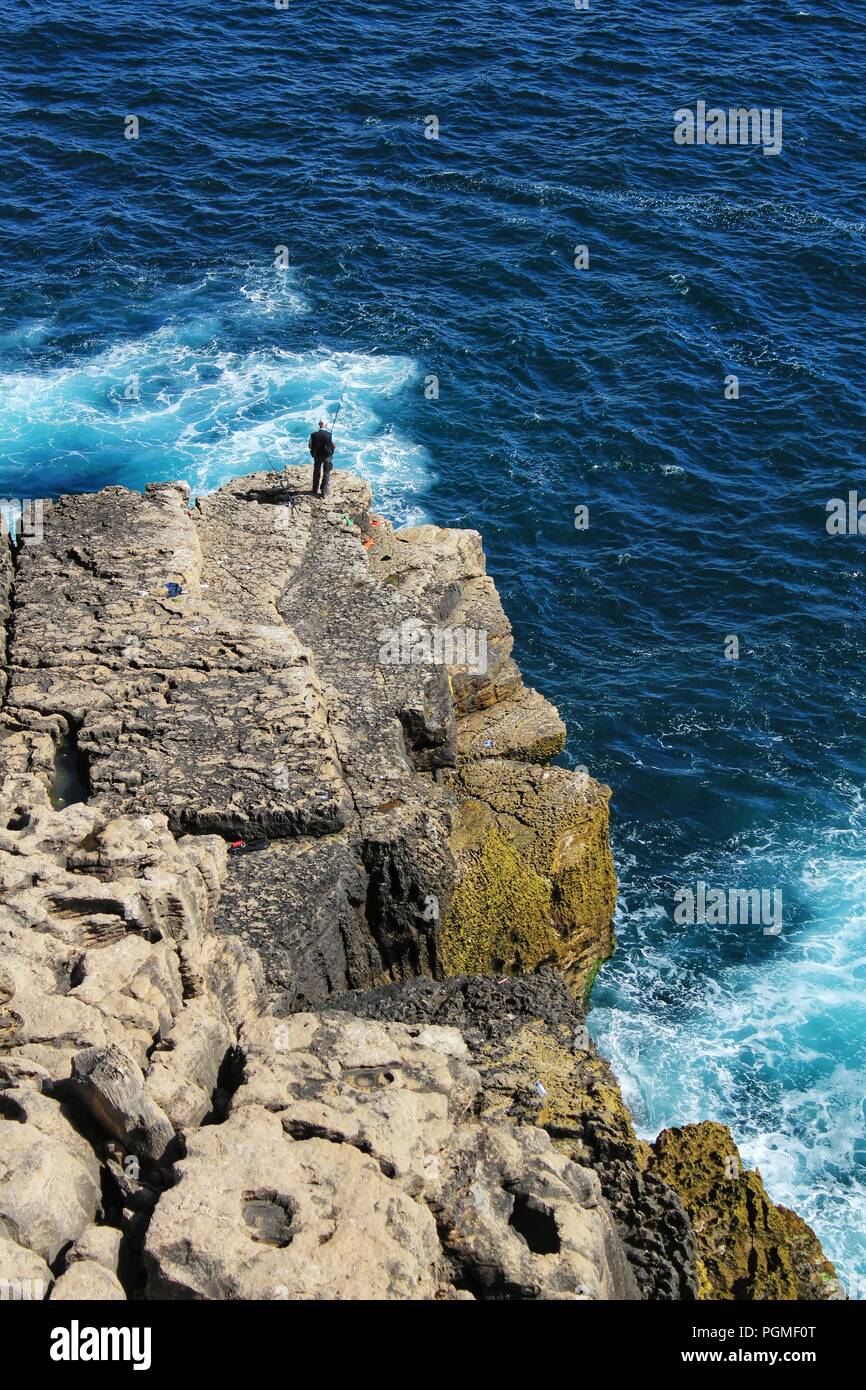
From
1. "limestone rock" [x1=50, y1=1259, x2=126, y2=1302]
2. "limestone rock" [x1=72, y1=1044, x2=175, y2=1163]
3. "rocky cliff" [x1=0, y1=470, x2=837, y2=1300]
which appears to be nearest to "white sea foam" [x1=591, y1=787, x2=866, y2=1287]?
"rocky cliff" [x1=0, y1=470, x2=837, y2=1300]

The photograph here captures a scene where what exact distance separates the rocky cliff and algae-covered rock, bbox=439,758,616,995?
6cm

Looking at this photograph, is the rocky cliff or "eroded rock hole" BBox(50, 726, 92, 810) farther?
"eroded rock hole" BBox(50, 726, 92, 810)

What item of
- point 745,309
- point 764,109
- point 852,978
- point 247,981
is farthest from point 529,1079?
point 764,109

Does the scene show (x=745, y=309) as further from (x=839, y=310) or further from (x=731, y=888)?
(x=731, y=888)

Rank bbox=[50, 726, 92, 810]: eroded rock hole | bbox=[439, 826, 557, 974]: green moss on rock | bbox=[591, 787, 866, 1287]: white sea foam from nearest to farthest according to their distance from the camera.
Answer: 1. bbox=[50, 726, 92, 810]: eroded rock hole
2. bbox=[439, 826, 557, 974]: green moss on rock
3. bbox=[591, 787, 866, 1287]: white sea foam

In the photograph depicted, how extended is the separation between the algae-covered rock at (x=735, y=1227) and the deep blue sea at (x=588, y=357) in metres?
5.01

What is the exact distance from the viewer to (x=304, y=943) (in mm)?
19281

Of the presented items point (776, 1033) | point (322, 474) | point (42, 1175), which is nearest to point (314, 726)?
point (322, 474)

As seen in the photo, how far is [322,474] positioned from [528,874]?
10.5m

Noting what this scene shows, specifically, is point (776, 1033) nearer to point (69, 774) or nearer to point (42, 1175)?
point (69, 774)

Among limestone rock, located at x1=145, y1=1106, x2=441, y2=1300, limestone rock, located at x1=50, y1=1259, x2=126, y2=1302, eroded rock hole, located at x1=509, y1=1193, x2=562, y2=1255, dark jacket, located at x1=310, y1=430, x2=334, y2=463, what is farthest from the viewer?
dark jacket, located at x1=310, y1=430, x2=334, y2=463

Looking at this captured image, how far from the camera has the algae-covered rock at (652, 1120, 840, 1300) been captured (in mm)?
18625

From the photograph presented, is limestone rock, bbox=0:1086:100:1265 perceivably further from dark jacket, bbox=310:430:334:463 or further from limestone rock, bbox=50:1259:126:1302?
dark jacket, bbox=310:430:334:463

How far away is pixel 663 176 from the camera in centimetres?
5781
